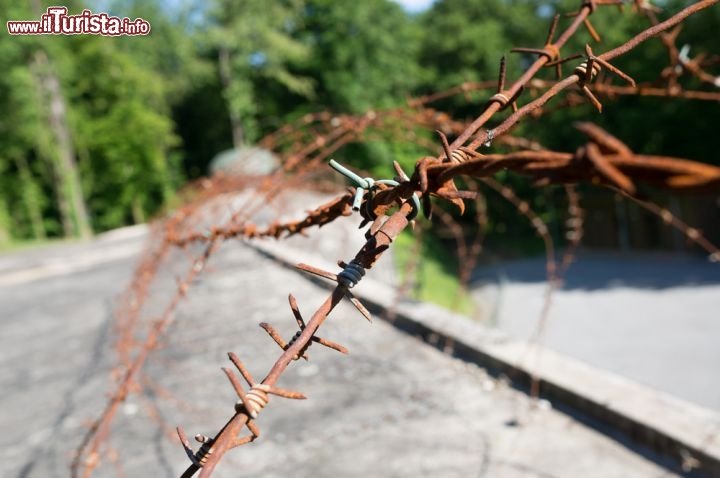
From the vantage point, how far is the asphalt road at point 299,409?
1.92 meters

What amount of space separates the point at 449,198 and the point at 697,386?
27.1 ft

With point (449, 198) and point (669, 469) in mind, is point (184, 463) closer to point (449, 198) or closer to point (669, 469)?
point (669, 469)

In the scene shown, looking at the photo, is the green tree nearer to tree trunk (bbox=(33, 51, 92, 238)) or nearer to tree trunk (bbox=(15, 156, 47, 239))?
tree trunk (bbox=(33, 51, 92, 238))

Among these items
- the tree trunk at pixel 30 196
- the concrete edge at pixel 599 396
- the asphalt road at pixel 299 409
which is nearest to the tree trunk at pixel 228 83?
the tree trunk at pixel 30 196

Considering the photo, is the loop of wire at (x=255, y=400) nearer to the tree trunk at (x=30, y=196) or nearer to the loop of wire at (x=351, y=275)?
the loop of wire at (x=351, y=275)

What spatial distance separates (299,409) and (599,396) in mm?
1172

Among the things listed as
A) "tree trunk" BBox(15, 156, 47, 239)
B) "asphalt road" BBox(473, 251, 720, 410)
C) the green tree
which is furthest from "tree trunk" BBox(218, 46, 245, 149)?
"asphalt road" BBox(473, 251, 720, 410)

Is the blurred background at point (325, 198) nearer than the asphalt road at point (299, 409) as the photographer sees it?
No

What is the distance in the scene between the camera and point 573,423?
2.03m

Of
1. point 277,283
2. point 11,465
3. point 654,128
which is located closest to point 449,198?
point 11,465

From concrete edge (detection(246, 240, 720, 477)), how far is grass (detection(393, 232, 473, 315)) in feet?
15.3

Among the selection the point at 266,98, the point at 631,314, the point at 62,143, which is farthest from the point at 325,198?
the point at 62,143

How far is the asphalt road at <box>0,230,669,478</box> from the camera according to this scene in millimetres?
1922

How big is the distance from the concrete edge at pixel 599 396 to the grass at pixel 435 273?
4678 mm
